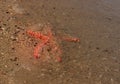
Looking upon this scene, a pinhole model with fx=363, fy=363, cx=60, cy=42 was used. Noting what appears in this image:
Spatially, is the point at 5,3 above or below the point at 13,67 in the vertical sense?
above

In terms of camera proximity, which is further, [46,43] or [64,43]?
[64,43]

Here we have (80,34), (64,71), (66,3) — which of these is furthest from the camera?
(66,3)

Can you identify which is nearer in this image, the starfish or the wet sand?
the wet sand

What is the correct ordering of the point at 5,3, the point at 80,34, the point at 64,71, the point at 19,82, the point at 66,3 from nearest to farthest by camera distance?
1. the point at 19,82
2. the point at 64,71
3. the point at 80,34
4. the point at 5,3
5. the point at 66,3

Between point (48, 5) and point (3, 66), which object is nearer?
point (3, 66)

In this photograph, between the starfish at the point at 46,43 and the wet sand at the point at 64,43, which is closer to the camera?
the wet sand at the point at 64,43

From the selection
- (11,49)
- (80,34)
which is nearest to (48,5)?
(80,34)

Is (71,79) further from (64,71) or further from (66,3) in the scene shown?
(66,3)
